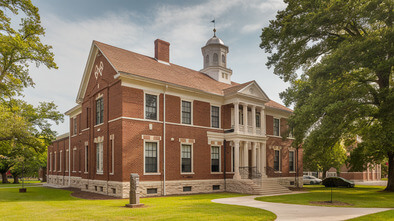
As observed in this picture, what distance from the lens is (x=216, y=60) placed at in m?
30.6

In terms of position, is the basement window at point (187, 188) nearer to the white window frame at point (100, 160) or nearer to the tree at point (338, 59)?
the white window frame at point (100, 160)

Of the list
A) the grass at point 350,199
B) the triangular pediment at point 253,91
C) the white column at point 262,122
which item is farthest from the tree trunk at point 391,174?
the triangular pediment at point 253,91

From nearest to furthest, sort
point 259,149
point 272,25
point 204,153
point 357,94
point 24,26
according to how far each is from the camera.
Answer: point 24,26
point 357,94
point 272,25
point 204,153
point 259,149

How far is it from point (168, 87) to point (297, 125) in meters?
9.07

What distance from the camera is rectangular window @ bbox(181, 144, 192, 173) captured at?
73.2 ft

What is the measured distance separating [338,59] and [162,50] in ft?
47.6

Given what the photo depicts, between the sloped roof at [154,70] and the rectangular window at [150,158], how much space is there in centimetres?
458

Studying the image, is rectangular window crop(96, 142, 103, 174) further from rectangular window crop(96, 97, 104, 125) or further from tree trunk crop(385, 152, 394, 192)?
tree trunk crop(385, 152, 394, 192)

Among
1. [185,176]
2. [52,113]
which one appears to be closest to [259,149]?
[185,176]

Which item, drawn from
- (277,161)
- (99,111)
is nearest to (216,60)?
(277,161)

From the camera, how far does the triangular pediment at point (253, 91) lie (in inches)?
963

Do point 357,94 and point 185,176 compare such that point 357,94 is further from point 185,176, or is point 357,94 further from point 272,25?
point 185,176

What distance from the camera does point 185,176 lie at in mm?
22031

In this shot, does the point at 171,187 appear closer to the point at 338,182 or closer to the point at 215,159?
the point at 215,159
